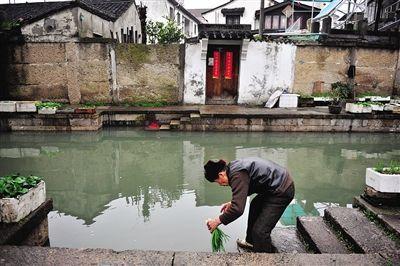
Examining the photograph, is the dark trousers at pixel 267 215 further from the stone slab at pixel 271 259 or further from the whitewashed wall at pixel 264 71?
the whitewashed wall at pixel 264 71

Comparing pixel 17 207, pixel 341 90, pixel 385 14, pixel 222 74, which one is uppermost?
pixel 385 14

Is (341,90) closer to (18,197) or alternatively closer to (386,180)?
(386,180)

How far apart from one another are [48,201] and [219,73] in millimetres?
10863

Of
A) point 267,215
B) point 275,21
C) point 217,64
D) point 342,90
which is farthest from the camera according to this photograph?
point 275,21

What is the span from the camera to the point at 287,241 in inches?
166

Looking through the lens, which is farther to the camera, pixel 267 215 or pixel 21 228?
pixel 21 228

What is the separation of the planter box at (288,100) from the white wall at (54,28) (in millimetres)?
8954

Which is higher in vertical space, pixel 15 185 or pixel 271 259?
pixel 15 185

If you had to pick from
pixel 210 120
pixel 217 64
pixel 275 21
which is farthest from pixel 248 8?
pixel 210 120

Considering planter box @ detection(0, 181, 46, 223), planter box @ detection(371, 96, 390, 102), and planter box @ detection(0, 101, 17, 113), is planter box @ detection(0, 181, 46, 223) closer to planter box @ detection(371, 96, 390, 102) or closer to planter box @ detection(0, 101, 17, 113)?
planter box @ detection(0, 101, 17, 113)

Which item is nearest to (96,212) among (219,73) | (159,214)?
(159,214)

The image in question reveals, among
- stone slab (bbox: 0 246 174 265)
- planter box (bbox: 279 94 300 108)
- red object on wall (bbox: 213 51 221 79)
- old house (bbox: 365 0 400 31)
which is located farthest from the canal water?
old house (bbox: 365 0 400 31)

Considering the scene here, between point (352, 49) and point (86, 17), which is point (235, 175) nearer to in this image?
point (86, 17)

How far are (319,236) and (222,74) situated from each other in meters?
10.9
